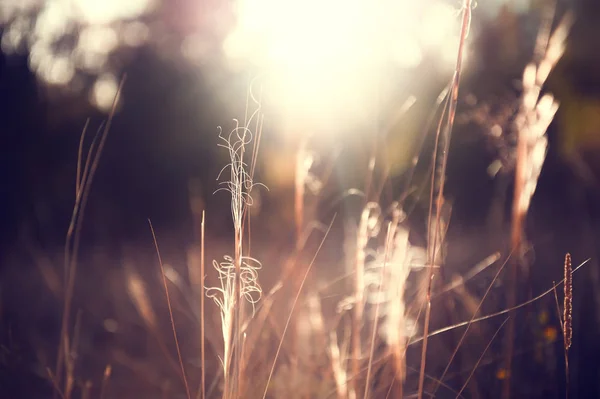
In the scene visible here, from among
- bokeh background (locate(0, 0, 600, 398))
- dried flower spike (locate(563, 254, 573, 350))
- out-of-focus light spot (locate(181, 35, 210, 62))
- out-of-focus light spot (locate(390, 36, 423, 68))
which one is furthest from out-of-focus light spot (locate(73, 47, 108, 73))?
dried flower spike (locate(563, 254, 573, 350))

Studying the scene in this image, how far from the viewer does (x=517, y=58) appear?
10.7ft

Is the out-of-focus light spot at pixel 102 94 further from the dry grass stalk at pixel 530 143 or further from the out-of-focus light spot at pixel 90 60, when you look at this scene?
the dry grass stalk at pixel 530 143

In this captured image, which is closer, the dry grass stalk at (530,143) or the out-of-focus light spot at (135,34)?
the dry grass stalk at (530,143)

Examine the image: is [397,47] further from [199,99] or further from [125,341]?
[199,99]

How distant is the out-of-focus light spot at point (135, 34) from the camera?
19.1 feet

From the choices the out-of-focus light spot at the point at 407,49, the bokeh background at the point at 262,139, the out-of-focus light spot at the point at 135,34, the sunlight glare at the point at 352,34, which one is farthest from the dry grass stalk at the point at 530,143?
the out-of-focus light spot at the point at 135,34

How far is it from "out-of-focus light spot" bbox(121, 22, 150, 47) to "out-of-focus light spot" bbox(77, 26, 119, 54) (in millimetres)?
241

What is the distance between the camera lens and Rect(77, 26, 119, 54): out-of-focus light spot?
13.5ft

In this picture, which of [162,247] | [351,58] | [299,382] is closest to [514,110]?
[351,58]

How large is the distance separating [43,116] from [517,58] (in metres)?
3.83

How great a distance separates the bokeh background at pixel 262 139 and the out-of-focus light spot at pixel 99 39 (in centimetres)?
3

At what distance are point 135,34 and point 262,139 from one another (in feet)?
9.55

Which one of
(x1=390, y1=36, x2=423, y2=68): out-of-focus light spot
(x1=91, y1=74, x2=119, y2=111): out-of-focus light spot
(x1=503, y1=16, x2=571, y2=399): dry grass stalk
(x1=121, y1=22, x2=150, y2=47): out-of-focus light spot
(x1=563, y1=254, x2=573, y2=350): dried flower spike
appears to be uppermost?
(x1=121, y1=22, x2=150, y2=47): out-of-focus light spot

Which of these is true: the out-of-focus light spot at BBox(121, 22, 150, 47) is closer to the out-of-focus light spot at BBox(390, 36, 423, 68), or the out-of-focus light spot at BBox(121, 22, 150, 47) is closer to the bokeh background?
the bokeh background
